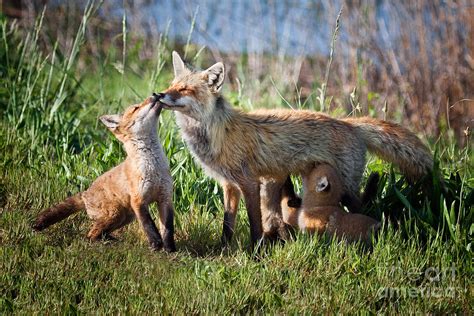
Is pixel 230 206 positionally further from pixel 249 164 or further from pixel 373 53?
pixel 373 53

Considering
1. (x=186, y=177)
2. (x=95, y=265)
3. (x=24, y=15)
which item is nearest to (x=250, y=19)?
(x=24, y=15)

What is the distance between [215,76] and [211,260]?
A: 65.1 inches

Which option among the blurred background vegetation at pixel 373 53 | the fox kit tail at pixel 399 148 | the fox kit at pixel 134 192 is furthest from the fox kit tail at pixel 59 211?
the blurred background vegetation at pixel 373 53

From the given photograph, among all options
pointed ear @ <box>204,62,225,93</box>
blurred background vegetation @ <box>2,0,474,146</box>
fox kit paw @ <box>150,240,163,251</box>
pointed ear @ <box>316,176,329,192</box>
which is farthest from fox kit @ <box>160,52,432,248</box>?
blurred background vegetation @ <box>2,0,474,146</box>

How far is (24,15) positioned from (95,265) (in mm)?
10570

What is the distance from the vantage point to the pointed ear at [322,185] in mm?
6715

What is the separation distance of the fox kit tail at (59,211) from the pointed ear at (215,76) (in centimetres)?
154

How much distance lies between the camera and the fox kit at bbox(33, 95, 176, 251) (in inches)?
252

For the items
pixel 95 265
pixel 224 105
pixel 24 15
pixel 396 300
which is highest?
pixel 224 105

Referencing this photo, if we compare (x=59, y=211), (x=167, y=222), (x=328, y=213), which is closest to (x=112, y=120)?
(x=59, y=211)

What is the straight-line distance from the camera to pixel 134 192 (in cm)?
639

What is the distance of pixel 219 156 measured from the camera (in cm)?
673

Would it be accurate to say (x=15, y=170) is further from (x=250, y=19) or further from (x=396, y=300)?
(x=250, y=19)

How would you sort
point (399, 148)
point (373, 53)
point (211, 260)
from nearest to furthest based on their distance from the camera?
point (211, 260)
point (399, 148)
point (373, 53)
